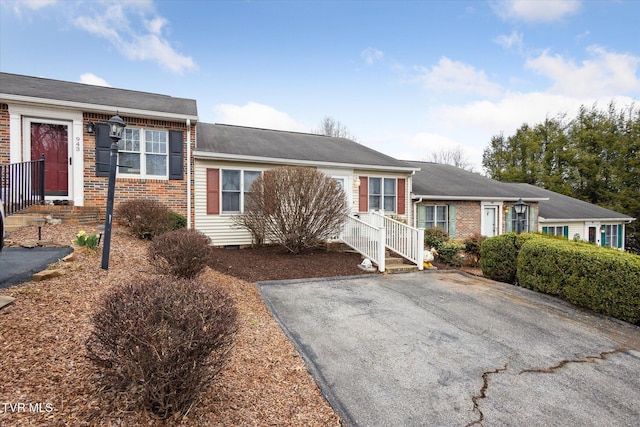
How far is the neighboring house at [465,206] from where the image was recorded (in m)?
12.7

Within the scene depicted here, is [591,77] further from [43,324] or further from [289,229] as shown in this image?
[43,324]

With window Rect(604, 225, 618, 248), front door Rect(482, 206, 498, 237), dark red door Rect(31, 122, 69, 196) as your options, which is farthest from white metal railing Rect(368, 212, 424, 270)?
window Rect(604, 225, 618, 248)

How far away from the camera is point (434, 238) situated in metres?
11.1

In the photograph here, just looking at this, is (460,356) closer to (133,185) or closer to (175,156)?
(175,156)

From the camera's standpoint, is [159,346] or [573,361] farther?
[573,361]

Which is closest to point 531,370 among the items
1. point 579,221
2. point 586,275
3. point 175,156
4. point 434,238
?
point 586,275

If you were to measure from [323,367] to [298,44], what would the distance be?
13.1 m

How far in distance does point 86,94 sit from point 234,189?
5429 millimetres

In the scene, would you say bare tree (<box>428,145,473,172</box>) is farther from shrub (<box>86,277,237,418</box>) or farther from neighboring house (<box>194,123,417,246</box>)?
shrub (<box>86,277,237,418</box>)

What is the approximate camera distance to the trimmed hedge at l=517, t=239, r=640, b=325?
15.8ft

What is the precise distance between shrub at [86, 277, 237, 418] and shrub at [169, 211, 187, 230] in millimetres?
6582

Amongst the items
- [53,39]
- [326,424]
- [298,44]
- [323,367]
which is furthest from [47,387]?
[53,39]

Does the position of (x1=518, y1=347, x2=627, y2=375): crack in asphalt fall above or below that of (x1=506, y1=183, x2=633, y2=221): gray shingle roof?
below

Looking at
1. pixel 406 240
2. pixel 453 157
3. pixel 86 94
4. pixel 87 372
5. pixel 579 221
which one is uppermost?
pixel 453 157
